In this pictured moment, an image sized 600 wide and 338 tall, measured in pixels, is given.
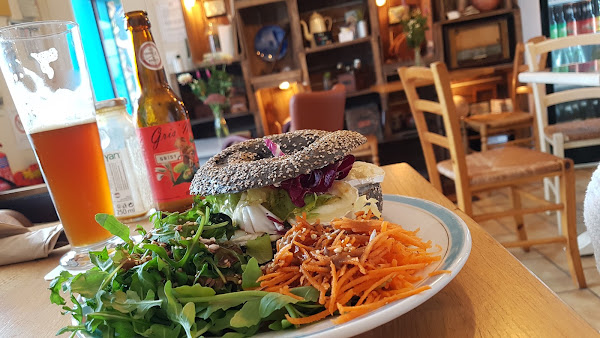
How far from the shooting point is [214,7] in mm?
4203

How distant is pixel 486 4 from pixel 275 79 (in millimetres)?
2149

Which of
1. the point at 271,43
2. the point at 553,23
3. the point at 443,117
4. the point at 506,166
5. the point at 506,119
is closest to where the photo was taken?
the point at 443,117

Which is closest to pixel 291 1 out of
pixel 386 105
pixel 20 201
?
pixel 386 105

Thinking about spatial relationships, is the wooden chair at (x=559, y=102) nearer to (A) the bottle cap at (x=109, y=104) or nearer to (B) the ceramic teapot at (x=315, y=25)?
(B) the ceramic teapot at (x=315, y=25)

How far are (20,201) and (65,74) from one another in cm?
89

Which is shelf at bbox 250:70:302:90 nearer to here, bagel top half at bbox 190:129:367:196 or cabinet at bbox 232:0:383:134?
cabinet at bbox 232:0:383:134

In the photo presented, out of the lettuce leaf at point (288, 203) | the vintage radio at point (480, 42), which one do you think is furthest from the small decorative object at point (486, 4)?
the lettuce leaf at point (288, 203)

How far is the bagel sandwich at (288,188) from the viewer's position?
2.25ft

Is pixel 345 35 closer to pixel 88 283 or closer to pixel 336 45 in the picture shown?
pixel 336 45

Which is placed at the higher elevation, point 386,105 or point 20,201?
point 20,201

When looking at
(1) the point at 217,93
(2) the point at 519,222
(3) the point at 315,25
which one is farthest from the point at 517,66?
(1) the point at 217,93

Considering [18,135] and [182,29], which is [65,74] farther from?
[182,29]

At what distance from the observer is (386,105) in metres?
4.20

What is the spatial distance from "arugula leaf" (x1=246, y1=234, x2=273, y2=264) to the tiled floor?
A: 116 centimetres
